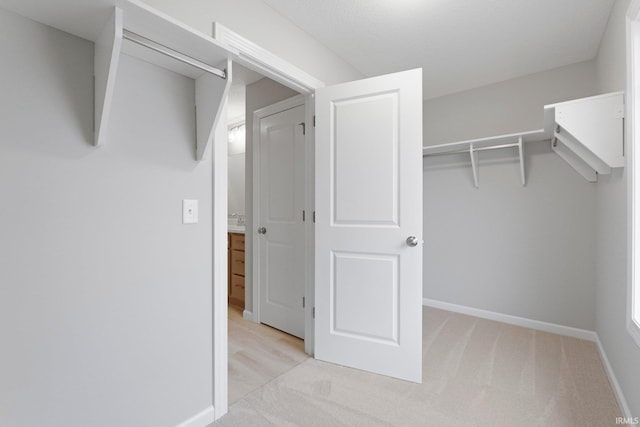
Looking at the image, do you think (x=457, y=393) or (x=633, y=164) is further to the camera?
(x=457, y=393)

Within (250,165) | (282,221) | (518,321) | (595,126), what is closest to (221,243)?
(282,221)

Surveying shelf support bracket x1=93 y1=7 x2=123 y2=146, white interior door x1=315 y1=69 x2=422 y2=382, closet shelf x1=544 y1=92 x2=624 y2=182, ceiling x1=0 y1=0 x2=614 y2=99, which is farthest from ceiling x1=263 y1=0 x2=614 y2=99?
shelf support bracket x1=93 y1=7 x2=123 y2=146

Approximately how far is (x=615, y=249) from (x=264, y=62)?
240 centimetres

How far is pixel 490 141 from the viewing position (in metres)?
2.77

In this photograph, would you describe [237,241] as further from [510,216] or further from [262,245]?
[510,216]

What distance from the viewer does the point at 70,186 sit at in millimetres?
1128

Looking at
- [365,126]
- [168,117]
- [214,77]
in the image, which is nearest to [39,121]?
[168,117]

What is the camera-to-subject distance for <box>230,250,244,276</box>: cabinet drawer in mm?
3467

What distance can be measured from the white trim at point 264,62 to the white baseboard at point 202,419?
1.76 m

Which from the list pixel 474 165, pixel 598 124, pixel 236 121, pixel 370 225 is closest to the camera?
pixel 598 124

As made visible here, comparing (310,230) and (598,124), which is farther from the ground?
(598,124)

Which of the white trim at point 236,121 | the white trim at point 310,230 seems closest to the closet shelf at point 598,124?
the white trim at point 310,230

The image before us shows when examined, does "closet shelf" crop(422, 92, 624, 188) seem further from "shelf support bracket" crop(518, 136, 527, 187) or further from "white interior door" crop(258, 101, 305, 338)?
"white interior door" crop(258, 101, 305, 338)

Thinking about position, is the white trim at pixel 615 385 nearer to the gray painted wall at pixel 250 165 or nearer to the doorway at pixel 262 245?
the doorway at pixel 262 245
